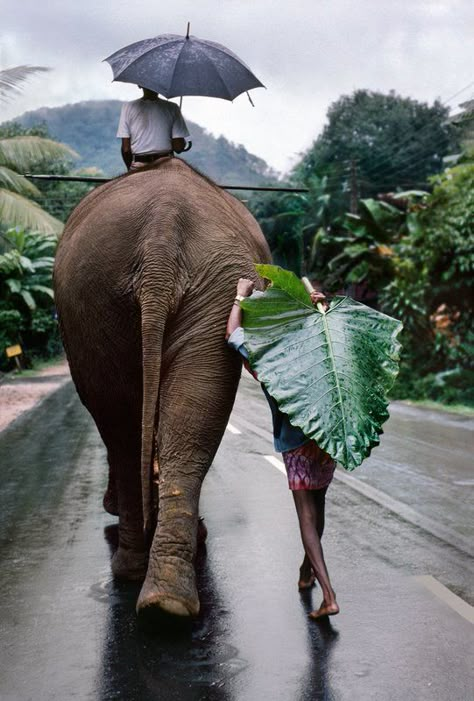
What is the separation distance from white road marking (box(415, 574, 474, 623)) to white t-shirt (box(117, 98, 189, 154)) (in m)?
3.11

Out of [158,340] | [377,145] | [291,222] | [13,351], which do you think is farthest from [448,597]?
[377,145]

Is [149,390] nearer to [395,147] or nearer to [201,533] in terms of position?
[201,533]

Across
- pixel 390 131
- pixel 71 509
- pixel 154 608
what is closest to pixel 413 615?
pixel 154 608

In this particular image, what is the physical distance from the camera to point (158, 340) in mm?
4891

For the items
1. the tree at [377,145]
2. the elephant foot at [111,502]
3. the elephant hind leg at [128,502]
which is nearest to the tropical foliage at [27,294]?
the elephant foot at [111,502]

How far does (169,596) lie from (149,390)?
955 mm

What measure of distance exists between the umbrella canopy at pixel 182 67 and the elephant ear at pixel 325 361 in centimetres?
217

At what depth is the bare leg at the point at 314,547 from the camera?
5.06m

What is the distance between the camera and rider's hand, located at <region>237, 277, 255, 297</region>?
17.1 feet

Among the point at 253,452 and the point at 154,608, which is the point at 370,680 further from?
the point at 253,452

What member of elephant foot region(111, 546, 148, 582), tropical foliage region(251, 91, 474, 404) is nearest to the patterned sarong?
elephant foot region(111, 546, 148, 582)

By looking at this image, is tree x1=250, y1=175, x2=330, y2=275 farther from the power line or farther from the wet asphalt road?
the wet asphalt road

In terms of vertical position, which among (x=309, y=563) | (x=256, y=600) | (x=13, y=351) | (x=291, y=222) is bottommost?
(x=256, y=600)

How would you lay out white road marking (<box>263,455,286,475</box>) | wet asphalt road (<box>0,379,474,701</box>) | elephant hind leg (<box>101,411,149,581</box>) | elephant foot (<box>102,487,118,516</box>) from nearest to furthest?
wet asphalt road (<box>0,379,474,701</box>) → elephant hind leg (<box>101,411,149,581</box>) → elephant foot (<box>102,487,118,516</box>) → white road marking (<box>263,455,286,475</box>)
